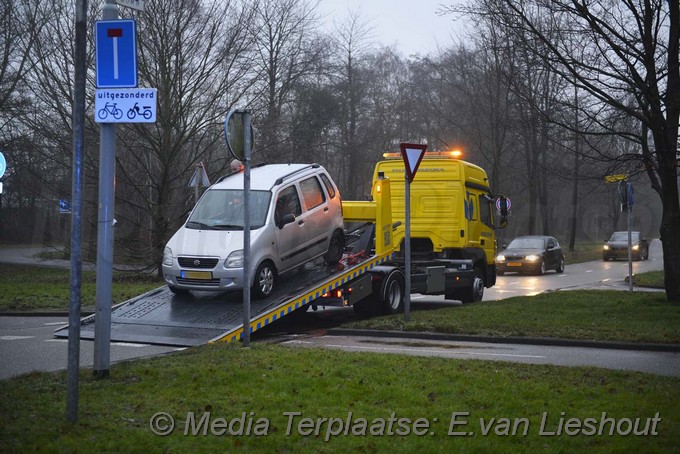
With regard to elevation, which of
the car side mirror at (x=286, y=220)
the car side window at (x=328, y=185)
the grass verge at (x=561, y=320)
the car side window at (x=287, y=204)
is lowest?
the grass verge at (x=561, y=320)

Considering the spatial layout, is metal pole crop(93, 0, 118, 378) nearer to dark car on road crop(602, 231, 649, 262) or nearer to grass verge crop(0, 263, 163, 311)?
grass verge crop(0, 263, 163, 311)

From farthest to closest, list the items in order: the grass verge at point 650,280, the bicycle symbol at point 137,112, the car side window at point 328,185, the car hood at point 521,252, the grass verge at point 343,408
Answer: the car hood at point 521,252
the grass verge at point 650,280
the car side window at point 328,185
the bicycle symbol at point 137,112
the grass verge at point 343,408

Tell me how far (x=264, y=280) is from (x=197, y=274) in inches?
42.7

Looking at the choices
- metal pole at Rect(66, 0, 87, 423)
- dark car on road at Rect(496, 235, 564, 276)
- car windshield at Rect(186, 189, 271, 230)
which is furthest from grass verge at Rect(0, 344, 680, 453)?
dark car on road at Rect(496, 235, 564, 276)

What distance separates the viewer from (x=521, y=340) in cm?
1288

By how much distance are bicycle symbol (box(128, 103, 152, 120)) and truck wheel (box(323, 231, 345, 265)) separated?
865 cm

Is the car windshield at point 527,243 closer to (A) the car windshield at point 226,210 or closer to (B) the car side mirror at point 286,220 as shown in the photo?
(B) the car side mirror at point 286,220

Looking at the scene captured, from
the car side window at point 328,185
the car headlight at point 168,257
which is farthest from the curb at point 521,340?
the car side window at point 328,185

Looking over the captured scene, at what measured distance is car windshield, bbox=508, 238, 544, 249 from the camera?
116ft

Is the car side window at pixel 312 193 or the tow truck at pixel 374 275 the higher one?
the car side window at pixel 312 193

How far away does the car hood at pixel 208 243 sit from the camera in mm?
13414

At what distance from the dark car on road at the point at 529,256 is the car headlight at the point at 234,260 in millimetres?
22071

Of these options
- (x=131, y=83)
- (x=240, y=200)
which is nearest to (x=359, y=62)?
(x=240, y=200)

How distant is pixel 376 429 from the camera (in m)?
6.27
